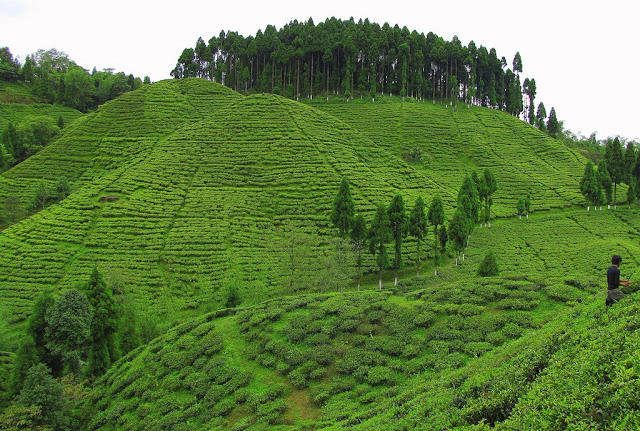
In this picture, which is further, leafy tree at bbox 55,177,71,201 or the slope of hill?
the slope of hill

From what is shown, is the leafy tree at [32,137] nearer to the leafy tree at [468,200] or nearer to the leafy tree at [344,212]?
the leafy tree at [344,212]

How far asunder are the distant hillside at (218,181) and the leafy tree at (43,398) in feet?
58.7

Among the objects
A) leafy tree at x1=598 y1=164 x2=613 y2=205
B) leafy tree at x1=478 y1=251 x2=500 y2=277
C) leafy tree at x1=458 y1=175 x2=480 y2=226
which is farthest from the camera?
leafy tree at x1=598 y1=164 x2=613 y2=205

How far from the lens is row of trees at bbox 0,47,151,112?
413 ft

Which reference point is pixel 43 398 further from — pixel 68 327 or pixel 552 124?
pixel 552 124

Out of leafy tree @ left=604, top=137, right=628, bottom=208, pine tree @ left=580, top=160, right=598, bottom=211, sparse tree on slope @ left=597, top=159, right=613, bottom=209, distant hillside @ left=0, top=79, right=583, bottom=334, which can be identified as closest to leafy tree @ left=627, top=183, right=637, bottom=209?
leafy tree @ left=604, top=137, right=628, bottom=208

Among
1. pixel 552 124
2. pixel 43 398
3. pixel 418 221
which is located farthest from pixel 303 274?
pixel 552 124

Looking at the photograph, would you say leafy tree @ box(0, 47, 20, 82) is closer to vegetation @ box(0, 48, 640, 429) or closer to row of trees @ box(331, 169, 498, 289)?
vegetation @ box(0, 48, 640, 429)

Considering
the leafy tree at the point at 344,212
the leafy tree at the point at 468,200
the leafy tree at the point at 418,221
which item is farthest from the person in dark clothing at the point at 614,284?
the leafy tree at the point at 468,200

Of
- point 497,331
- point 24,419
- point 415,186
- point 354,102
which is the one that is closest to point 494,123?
point 354,102

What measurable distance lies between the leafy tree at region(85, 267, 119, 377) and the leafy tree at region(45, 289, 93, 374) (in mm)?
967

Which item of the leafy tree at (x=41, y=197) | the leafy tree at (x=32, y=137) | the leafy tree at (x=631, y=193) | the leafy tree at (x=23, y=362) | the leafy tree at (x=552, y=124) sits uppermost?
the leafy tree at (x=552, y=124)

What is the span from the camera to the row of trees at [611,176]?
63.2 metres

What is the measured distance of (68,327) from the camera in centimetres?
3042
